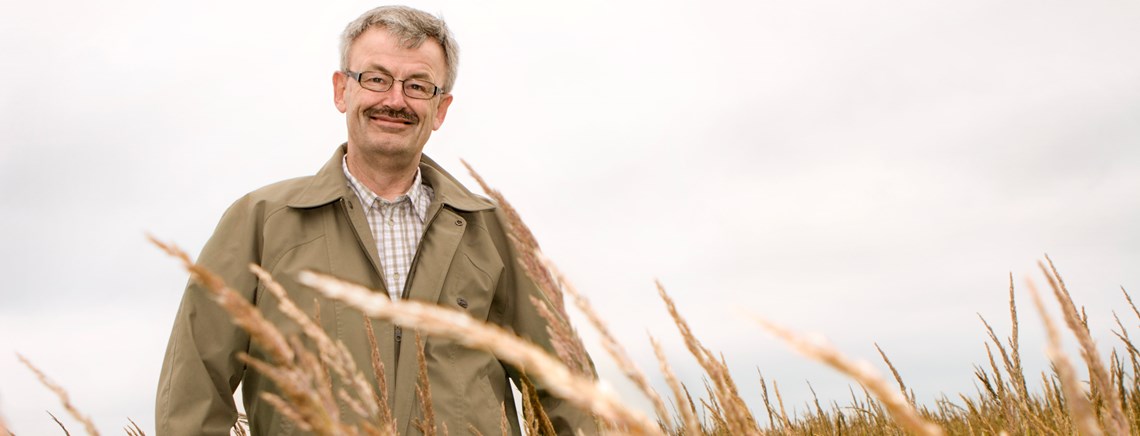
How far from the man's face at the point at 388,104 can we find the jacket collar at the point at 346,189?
172 mm

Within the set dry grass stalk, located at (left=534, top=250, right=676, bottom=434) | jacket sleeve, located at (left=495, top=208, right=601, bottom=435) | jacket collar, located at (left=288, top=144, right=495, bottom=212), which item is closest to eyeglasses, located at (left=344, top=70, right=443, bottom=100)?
jacket collar, located at (left=288, top=144, right=495, bottom=212)

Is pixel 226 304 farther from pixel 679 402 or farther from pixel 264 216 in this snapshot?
pixel 264 216

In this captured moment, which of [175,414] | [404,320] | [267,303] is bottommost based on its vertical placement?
[175,414]

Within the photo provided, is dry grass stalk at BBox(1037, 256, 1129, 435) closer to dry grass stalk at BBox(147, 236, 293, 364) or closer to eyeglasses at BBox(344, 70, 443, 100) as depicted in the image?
dry grass stalk at BBox(147, 236, 293, 364)

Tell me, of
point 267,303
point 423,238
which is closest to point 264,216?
point 267,303

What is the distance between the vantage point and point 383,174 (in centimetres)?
438

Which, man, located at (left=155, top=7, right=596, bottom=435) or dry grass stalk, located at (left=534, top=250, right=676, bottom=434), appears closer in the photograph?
dry grass stalk, located at (left=534, top=250, right=676, bottom=434)

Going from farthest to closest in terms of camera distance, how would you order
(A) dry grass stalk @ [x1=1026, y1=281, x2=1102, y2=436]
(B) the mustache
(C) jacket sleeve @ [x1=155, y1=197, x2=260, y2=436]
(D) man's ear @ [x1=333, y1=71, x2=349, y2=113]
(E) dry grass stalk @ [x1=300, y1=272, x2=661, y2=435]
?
(D) man's ear @ [x1=333, y1=71, x2=349, y2=113] → (B) the mustache → (C) jacket sleeve @ [x1=155, y1=197, x2=260, y2=436] → (A) dry grass stalk @ [x1=1026, y1=281, x2=1102, y2=436] → (E) dry grass stalk @ [x1=300, y1=272, x2=661, y2=435]

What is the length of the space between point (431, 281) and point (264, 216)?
843mm

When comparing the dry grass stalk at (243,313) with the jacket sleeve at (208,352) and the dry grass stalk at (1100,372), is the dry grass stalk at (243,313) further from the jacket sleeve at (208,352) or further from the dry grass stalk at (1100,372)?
the jacket sleeve at (208,352)

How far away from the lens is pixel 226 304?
30.0 inches

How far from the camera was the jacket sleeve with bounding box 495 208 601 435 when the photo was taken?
4148mm

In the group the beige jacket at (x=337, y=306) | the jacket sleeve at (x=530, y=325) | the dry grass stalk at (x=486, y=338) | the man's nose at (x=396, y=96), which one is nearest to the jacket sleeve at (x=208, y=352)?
the beige jacket at (x=337, y=306)

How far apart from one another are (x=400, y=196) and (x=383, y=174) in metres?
0.14
